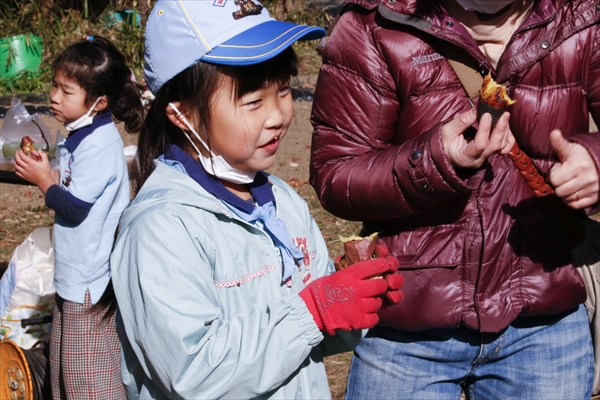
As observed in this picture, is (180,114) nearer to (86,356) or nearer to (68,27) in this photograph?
(86,356)

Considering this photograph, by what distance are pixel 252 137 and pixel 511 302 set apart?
94cm

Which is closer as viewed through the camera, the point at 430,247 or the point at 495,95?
the point at 495,95

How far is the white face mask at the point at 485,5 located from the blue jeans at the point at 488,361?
959mm

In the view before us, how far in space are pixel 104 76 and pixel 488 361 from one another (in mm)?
2484

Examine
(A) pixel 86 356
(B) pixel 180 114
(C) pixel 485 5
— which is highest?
(C) pixel 485 5

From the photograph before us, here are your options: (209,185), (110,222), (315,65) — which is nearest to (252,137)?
(209,185)

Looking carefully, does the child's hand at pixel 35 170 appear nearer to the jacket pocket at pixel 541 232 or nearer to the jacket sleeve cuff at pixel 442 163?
the jacket sleeve cuff at pixel 442 163

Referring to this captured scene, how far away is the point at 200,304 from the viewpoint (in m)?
1.88

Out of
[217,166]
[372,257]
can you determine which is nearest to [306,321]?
[372,257]

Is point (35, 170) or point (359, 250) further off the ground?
point (359, 250)

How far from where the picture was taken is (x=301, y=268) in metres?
2.28

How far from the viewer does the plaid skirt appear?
12.3ft

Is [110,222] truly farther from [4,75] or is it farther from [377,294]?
[4,75]

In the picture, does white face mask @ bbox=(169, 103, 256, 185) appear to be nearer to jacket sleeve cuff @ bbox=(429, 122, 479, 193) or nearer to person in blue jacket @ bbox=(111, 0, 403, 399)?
person in blue jacket @ bbox=(111, 0, 403, 399)
